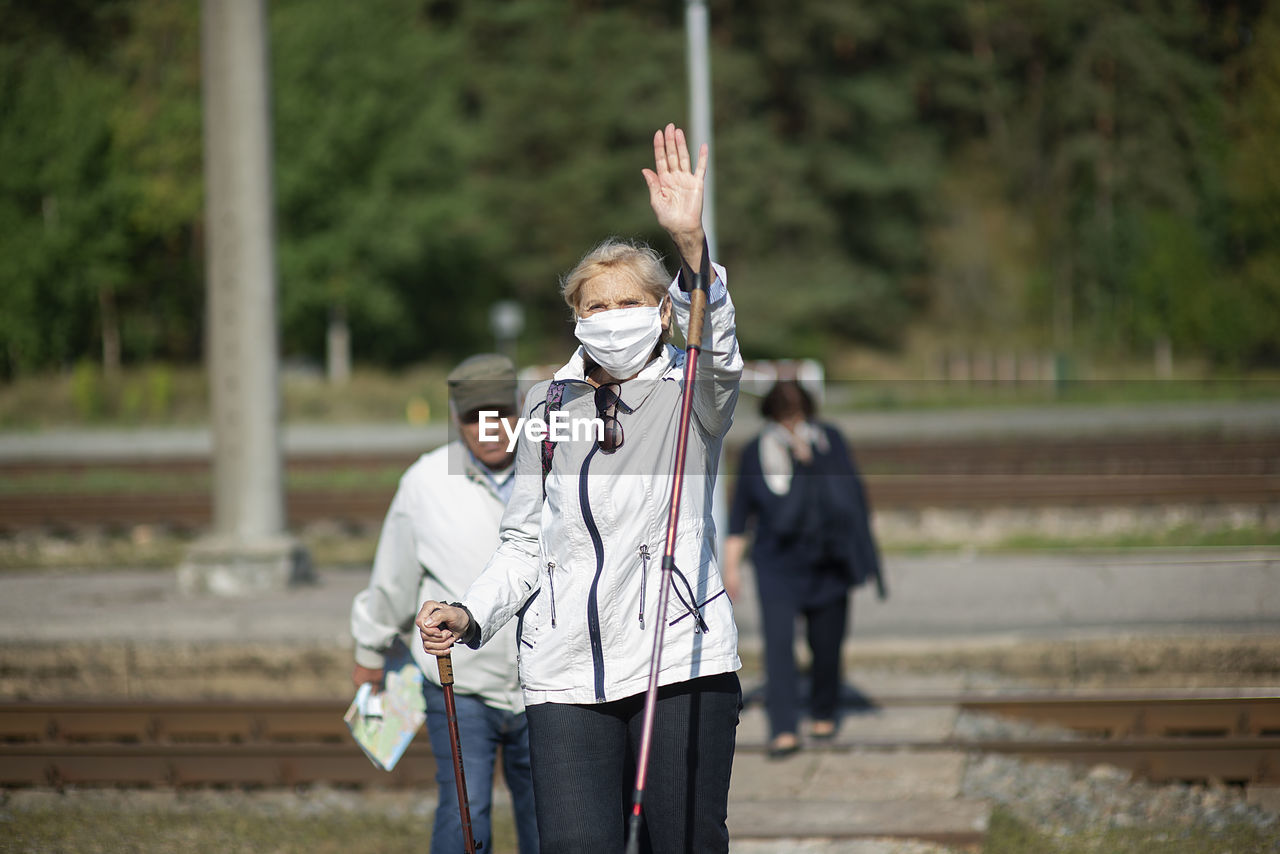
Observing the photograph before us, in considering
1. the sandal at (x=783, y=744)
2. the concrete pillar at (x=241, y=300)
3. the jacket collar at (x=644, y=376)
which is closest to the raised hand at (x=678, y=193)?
the jacket collar at (x=644, y=376)

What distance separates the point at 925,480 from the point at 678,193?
47.5ft

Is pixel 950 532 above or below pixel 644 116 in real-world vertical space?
below

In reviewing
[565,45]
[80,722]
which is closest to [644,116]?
[565,45]

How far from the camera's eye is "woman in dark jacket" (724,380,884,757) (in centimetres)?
688

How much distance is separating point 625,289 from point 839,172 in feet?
142

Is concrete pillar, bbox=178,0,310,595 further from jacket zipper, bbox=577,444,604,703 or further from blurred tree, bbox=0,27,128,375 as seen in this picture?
blurred tree, bbox=0,27,128,375

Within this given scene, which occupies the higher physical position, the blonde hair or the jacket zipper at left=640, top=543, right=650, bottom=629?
the blonde hair

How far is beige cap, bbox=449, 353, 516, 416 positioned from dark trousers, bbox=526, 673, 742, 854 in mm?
1302

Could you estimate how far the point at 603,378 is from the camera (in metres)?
3.26

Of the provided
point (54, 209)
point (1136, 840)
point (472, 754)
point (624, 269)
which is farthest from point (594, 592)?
point (54, 209)

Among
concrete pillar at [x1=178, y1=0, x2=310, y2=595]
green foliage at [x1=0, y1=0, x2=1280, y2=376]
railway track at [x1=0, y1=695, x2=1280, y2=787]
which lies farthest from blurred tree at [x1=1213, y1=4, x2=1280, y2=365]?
concrete pillar at [x1=178, y1=0, x2=310, y2=595]

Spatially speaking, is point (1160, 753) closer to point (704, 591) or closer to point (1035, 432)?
point (704, 591)

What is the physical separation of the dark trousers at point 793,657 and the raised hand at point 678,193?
414 cm

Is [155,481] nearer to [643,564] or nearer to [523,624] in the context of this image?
[523,624]
